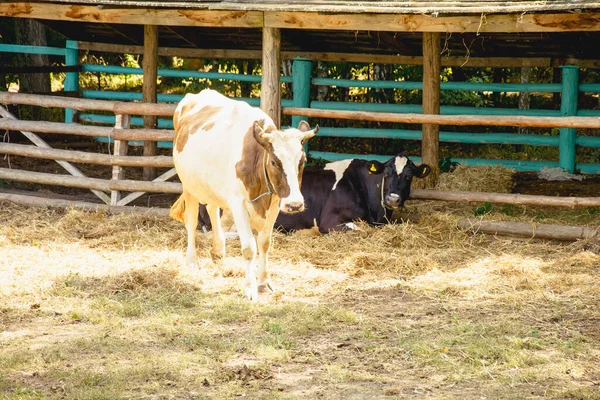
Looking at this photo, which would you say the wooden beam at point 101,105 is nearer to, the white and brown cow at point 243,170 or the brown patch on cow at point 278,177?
the white and brown cow at point 243,170

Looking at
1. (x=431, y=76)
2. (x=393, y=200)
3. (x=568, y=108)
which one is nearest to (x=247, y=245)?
(x=393, y=200)

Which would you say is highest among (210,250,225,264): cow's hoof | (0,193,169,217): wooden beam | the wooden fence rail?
the wooden fence rail

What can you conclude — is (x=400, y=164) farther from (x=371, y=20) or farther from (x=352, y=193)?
(x=371, y=20)

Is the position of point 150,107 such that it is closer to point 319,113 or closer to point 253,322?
point 319,113

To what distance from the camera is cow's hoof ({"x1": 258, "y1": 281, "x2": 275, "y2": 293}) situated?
724 cm

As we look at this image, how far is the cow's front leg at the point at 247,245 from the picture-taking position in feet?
23.0

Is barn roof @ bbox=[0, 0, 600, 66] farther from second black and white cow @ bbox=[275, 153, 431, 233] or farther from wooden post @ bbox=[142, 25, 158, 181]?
second black and white cow @ bbox=[275, 153, 431, 233]

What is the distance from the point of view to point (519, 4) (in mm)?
8953

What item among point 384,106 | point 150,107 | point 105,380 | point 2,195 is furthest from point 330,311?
point 384,106

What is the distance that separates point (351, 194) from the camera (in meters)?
9.87

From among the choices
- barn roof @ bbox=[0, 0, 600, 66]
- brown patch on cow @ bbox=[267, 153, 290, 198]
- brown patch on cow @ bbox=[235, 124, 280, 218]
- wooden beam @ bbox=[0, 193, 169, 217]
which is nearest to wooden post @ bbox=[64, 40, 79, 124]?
barn roof @ bbox=[0, 0, 600, 66]

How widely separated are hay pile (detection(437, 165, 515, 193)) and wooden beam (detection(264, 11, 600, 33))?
8.33 feet

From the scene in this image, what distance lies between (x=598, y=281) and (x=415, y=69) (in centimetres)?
1043

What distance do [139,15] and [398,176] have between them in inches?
145
